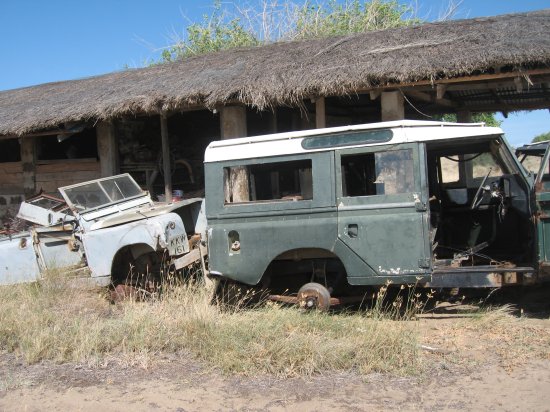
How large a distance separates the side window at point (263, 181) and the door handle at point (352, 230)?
0.55 metres

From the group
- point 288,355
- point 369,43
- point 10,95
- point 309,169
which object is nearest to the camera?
point 288,355

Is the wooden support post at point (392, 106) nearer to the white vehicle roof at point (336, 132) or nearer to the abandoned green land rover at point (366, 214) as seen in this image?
the abandoned green land rover at point (366, 214)

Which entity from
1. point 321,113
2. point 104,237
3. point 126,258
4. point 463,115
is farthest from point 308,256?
point 463,115

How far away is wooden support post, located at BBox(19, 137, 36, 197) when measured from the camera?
10938 millimetres

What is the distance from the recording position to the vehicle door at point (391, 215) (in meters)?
5.20

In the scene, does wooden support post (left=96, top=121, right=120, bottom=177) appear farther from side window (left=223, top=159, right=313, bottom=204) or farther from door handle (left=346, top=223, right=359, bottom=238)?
door handle (left=346, top=223, right=359, bottom=238)

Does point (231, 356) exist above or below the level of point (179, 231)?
below

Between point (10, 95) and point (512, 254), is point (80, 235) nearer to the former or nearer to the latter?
point (512, 254)

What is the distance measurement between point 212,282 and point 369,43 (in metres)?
4.55

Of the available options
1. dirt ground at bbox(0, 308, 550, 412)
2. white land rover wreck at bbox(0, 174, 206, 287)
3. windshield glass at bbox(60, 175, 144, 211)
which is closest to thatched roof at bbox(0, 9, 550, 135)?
windshield glass at bbox(60, 175, 144, 211)

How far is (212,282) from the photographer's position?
6492 millimetres

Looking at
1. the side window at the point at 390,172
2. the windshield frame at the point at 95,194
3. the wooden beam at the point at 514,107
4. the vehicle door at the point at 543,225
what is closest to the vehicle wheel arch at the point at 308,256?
the side window at the point at 390,172

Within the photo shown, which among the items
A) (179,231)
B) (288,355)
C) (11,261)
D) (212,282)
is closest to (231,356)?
(288,355)

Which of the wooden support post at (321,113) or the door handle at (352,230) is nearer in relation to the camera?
the door handle at (352,230)
